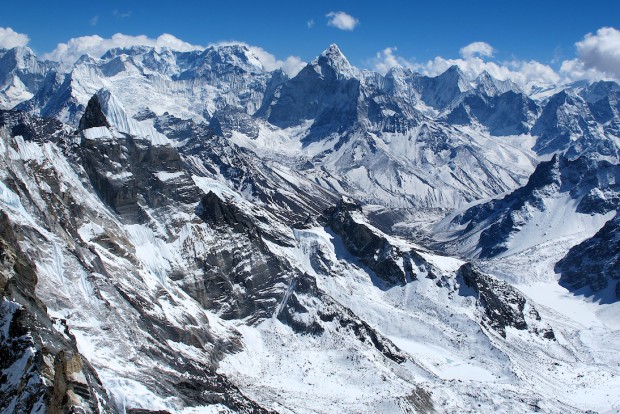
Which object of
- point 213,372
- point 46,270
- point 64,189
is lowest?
point 213,372

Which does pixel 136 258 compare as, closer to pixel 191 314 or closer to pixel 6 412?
pixel 191 314

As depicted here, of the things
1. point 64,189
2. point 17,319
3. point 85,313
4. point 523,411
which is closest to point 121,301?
point 85,313

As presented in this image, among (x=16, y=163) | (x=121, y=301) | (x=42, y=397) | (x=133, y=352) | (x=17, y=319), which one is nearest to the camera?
(x=42, y=397)

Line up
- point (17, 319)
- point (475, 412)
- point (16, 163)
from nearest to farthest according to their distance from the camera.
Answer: point (17, 319), point (16, 163), point (475, 412)

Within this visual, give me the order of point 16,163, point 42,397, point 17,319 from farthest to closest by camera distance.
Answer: point 16,163 < point 17,319 < point 42,397

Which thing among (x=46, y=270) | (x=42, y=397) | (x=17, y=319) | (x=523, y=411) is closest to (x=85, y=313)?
(x=46, y=270)

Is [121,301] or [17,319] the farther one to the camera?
[121,301]

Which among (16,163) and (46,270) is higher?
(16,163)

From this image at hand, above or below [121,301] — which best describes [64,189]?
above

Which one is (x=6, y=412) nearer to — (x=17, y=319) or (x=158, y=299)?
(x=17, y=319)
